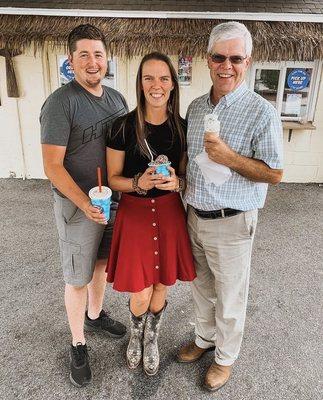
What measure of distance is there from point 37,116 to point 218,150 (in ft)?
17.3

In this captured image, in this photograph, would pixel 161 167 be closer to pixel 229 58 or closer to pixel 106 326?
pixel 229 58

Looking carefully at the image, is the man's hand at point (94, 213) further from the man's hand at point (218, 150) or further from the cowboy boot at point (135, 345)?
the cowboy boot at point (135, 345)

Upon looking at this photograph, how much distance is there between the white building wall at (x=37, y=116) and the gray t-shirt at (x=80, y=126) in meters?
3.93

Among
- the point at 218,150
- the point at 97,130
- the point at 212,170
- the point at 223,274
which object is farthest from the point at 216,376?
the point at 97,130

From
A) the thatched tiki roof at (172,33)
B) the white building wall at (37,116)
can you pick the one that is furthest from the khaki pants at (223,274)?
the white building wall at (37,116)

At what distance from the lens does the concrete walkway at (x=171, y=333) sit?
2551 millimetres

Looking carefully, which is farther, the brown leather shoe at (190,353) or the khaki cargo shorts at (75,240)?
the brown leather shoe at (190,353)

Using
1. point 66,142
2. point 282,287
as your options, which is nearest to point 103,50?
point 66,142

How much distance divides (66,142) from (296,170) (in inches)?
208

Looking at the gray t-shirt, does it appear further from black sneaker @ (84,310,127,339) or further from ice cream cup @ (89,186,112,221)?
black sneaker @ (84,310,127,339)

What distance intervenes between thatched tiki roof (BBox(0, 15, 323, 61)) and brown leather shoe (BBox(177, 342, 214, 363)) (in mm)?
4275

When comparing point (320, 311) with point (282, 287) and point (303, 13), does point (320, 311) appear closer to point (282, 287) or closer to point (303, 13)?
point (282, 287)

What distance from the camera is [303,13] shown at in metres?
5.39

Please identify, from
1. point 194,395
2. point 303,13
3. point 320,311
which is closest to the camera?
point 194,395
